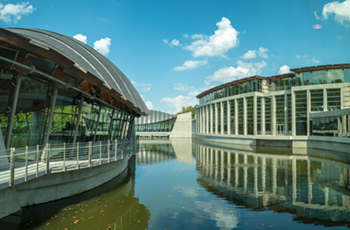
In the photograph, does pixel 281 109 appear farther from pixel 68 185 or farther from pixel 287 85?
pixel 68 185

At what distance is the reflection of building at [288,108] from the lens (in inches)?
1687

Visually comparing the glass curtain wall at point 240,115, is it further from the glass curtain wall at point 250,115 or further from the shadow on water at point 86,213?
the shadow on water at point 86,213

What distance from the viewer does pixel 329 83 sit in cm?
4488

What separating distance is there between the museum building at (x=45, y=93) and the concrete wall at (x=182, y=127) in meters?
70.5

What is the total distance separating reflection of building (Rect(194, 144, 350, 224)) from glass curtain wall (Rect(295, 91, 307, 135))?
77.6ft

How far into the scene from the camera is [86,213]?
11.4 metres

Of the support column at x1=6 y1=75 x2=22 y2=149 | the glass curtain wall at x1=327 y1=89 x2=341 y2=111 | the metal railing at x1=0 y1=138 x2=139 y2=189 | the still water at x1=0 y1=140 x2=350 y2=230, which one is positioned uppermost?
the glass curtain wall at x1=327 y1=89 x2=341 y2=111

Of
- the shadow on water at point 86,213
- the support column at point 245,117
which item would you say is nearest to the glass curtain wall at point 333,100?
the support column at point 245,117

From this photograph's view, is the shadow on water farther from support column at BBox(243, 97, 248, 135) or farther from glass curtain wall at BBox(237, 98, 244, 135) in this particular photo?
glass curtain wall at BBox(237, 98, 244, 135)

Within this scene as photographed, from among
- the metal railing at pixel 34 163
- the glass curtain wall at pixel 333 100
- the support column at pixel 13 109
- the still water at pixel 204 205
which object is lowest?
the still water at pixel 204 205

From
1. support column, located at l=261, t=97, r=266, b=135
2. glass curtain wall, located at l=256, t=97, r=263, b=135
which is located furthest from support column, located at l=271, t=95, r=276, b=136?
glass curtain wall, located at l=256, t=97, r=263, b=135

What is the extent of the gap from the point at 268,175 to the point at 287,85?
3648 centimetres

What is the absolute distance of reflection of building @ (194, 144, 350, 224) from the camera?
41.0 ft

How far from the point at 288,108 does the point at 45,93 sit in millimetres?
48532
